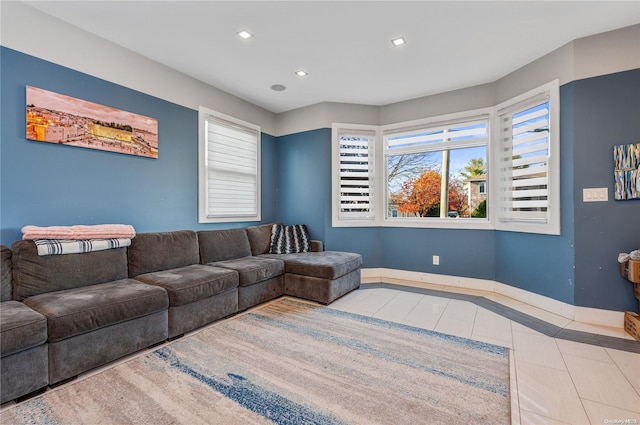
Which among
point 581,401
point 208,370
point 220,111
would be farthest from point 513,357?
point 220,111

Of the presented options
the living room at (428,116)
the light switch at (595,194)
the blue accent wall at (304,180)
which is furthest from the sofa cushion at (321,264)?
the light switch at (595,194)

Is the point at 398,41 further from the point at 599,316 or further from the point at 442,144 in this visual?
the point at 599,316

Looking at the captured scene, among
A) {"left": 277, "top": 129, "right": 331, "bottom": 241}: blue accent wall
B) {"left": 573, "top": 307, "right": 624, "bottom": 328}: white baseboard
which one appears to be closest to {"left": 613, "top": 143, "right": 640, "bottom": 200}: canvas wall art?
{"left": 573, "top": 307, "right": 624, "bottom": 328}: white baseboard

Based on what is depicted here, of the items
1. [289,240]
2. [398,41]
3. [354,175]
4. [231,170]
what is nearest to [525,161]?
[398,41]

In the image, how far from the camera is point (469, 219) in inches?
157

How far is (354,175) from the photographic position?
4488 millimetres

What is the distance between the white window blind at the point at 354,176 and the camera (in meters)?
4.46

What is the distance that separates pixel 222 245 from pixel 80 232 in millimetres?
1420

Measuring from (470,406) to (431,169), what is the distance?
130 inches

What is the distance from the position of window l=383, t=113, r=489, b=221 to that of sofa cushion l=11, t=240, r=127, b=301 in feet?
11.9

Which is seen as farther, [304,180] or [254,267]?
[304,180]

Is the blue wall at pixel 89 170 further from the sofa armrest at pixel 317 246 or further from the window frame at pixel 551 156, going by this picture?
the window frame at pixel 551 156

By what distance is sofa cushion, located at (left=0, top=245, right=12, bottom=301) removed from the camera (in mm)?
1983

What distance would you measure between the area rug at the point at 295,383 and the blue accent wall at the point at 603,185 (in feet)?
4.53
